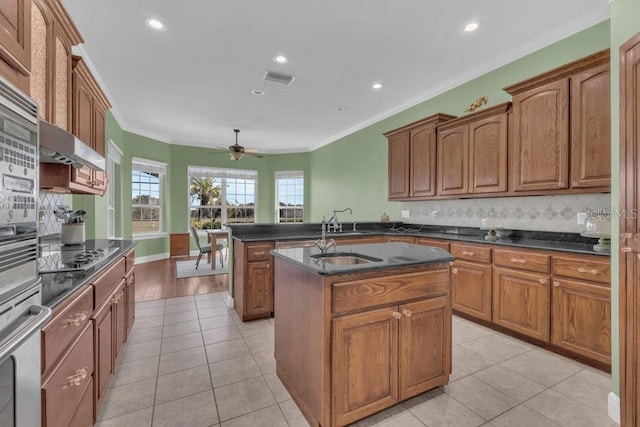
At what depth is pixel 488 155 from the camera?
3.16 m

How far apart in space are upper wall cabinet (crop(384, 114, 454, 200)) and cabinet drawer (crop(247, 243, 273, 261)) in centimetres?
220

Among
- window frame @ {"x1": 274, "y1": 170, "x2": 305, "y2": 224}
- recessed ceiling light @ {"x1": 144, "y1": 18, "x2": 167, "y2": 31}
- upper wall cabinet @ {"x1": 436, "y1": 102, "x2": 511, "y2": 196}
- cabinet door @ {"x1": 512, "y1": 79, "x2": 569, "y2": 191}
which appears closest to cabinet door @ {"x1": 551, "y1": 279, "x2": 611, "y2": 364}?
cabinet door @ {"x1": 512, "y1": 79, "x2": 569, "y2": 191}

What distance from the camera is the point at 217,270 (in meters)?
5.73

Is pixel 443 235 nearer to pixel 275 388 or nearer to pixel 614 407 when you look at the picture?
pixel 614 407

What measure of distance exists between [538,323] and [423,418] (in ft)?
5.02

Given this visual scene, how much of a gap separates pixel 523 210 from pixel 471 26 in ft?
6.44

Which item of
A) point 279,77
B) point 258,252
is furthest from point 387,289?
point 279,77

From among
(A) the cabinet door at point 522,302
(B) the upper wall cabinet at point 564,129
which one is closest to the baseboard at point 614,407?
(A) the cabinet door at point 522,302

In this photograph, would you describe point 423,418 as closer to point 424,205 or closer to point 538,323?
point 538,323

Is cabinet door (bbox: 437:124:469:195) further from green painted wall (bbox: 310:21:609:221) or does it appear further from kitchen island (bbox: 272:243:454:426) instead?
kitchen island (bbox: 272:243:454:426)

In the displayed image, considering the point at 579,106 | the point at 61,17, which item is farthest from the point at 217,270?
the point at 579,106

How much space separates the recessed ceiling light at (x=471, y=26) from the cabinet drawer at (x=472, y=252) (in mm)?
2144

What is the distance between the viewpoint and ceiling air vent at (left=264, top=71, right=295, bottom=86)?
3779 mm

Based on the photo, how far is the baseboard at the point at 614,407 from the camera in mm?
1703
